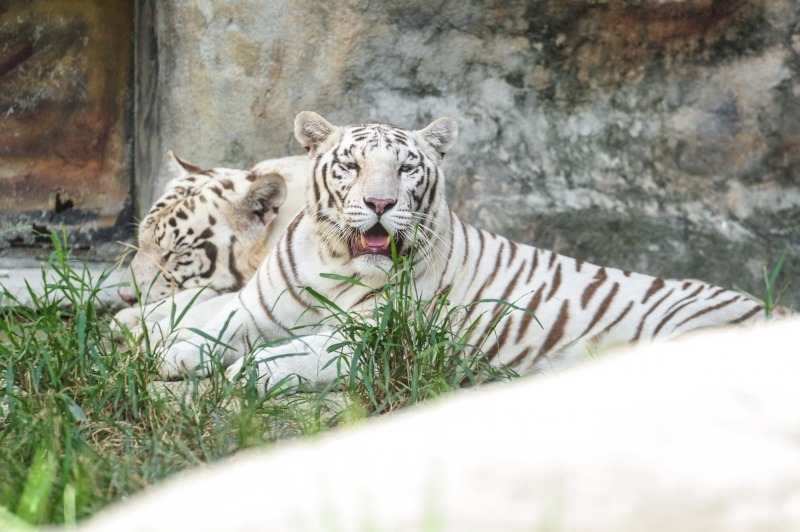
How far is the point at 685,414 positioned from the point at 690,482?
134 millimetres

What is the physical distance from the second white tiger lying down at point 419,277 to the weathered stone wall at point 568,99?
759 millimetres

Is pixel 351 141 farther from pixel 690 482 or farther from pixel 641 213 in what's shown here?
pixel 690 482

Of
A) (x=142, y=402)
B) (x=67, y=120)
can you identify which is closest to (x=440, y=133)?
(x=142, y=402)

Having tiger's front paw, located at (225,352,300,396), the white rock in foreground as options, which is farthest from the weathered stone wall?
the white rock in foreground

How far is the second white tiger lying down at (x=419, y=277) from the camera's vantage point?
328 cm

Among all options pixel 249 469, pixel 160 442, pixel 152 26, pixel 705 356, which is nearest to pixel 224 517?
pixel 249 469

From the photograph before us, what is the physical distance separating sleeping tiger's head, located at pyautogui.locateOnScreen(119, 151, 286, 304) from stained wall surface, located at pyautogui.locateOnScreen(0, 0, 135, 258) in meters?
1.13

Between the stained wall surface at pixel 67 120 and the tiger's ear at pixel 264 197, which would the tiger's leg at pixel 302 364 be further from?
the stained wall surface at pixel 67 120

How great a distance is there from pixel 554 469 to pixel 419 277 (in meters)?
2.33

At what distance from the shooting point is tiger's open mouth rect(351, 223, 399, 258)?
10.7ft

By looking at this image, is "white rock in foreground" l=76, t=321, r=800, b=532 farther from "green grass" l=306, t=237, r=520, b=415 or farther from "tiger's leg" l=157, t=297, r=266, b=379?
"tiger's leg" l=157, t=297, r=266, b=379

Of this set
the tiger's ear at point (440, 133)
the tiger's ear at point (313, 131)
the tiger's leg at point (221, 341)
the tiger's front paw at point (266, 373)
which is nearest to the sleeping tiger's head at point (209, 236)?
the tiger's leg at point (221, 341)

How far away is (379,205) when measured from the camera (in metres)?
3.19

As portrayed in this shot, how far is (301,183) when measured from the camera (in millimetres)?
4223
